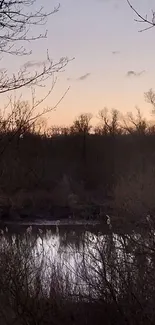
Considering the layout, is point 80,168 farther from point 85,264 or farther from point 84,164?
point 85,264

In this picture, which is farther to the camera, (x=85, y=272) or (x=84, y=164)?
(x=84, y=164)

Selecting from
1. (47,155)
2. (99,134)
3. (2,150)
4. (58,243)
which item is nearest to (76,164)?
(47,155)

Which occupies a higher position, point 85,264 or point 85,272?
point 85,264

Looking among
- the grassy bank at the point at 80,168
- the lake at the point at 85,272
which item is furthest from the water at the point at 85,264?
the grassy bank at the point at 80,168

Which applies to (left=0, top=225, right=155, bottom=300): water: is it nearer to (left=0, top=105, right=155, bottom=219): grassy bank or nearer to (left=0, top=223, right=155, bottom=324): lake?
(left=0, top=223, right=155, bottom=324): lake

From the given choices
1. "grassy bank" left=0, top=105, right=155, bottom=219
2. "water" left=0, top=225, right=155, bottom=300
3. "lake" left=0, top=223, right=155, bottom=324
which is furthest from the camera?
"grassy bank" left=0, top=105, right=155, bottom=219

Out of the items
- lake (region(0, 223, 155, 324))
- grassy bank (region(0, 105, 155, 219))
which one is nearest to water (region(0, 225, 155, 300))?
lake (region(0, 223, 155, 324))

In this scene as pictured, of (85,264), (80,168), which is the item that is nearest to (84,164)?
(80,168)

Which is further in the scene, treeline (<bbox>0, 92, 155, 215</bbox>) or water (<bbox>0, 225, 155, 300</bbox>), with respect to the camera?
treeline (<bbox>0, 92, 155, 215</bbox>)

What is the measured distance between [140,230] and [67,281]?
2.02 metres

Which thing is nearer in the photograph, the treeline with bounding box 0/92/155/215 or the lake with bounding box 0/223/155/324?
the lake with bounding box 0/223/155/324

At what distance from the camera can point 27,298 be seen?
736cm

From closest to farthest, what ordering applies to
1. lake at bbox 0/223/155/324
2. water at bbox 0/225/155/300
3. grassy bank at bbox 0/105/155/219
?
1. lake at bbox 0/223/155/324
2. water at bbox 0/225/155/300
3. grassy bank at bbox 0/105/155/219

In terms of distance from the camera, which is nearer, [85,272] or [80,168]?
[85,272]
